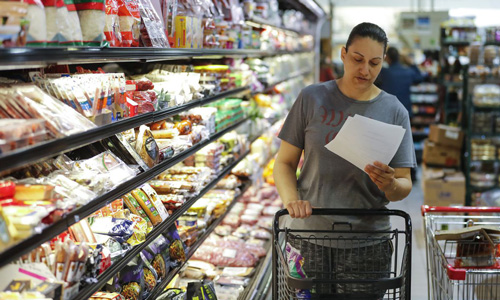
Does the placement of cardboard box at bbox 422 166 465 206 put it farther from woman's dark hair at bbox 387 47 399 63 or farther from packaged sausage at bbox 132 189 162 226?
packaged sausage at bbox 132 189 162 226

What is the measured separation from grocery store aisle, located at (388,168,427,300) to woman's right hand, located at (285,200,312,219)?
2620mm

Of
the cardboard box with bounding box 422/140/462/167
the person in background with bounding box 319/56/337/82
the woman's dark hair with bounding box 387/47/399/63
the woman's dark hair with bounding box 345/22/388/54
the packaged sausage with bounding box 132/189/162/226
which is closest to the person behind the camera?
the woman's dark hair with bounding box 345/22/388/54

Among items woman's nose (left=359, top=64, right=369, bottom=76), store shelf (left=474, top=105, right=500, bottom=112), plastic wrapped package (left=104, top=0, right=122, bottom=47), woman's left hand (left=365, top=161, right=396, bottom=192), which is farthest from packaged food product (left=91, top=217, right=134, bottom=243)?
store shelf (left=474, top=105, right=500, bottom=112)

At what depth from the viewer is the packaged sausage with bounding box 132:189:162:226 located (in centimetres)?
296

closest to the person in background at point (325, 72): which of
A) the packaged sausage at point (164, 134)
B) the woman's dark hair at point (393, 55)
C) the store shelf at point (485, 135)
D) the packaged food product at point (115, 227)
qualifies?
the woman's dark hair at point (393, 55)

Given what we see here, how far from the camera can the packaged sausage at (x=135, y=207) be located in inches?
115

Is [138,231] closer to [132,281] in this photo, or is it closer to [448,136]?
[132,281]

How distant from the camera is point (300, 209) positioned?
246 cm

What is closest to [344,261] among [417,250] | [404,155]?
[404,155]

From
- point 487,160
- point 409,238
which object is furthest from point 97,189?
point 487,160

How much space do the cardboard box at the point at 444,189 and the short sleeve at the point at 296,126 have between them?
→ 190 inches

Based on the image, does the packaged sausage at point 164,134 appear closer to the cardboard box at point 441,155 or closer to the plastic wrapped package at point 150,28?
the plastic wrapped package at point 150,28

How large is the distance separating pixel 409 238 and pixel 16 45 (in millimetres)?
1515

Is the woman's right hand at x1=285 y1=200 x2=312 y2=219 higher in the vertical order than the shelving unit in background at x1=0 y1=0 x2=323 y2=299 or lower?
lower
